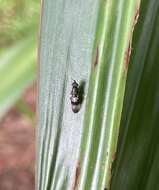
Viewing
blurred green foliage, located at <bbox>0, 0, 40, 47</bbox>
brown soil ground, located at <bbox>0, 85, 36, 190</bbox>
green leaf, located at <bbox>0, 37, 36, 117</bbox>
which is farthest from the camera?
blurred green foliage, located at <bbox>0, 0, 40, 47</bbox>

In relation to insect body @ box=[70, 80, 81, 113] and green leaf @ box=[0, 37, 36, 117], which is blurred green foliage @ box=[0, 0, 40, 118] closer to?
green leaf @ box=[0, 37, 36, 117]

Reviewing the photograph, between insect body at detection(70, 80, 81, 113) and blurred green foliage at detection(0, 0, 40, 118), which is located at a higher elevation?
insect body at detection(70, 80, 81, 113)

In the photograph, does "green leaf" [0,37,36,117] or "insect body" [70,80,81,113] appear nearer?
"insect body" [70,80,81,113]

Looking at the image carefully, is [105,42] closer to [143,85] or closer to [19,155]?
[143,85]

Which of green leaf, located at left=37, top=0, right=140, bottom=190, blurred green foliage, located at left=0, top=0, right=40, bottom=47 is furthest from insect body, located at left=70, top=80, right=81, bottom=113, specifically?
blurred green foliage, located at left=0, top=0, right=40, bottom=47

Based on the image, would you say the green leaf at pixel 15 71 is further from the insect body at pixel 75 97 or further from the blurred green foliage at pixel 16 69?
the insect body at pixel 75 97

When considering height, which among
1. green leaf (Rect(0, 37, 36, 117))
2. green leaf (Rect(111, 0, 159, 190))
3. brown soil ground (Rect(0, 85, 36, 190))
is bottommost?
brown soil ground (Rect(0, 85, 36, 190))

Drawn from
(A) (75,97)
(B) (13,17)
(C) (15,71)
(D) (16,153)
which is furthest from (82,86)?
(B) (13,17)
